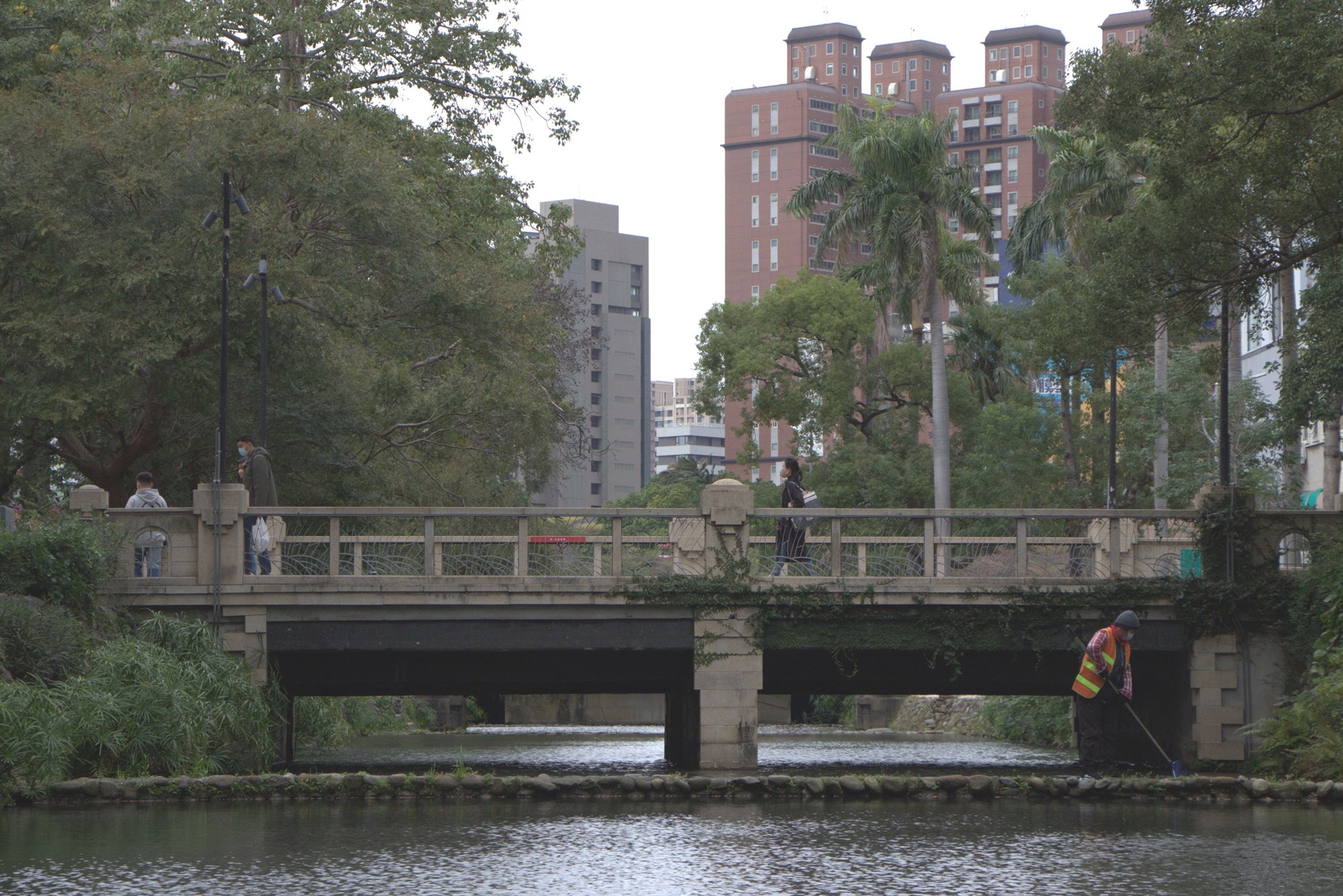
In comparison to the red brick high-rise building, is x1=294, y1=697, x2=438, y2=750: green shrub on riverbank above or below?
below

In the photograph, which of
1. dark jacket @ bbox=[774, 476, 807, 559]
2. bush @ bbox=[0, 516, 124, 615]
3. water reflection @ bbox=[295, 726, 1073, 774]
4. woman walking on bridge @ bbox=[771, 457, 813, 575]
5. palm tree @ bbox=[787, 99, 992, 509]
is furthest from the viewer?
palm tree @ bbox=[787, 99, 992, 509]

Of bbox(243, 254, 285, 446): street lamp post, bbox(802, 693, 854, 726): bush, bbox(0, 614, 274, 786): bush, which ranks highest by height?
bbox(243, 254, 285, 446): street lamp post

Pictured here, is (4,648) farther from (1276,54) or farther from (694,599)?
(1276,54)

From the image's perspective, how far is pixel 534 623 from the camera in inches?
930

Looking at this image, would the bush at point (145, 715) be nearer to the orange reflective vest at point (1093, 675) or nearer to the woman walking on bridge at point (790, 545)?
the woman walking on bridge at point (790, 545)

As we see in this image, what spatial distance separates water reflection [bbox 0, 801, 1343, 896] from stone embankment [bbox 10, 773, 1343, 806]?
1.45 feet

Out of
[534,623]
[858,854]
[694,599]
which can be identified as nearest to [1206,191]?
[694,599]

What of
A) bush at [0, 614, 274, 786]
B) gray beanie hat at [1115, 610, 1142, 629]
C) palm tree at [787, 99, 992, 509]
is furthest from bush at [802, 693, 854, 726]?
gray beanie hat at [1115, 610, 1142, 629]

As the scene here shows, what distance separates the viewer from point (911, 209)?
51000 millimetres

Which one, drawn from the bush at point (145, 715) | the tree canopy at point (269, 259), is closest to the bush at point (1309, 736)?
the bush at point (145, 715)

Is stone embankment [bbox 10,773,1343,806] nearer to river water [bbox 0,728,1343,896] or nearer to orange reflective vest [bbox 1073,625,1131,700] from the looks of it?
river water [bbox 0,728,1343,896]

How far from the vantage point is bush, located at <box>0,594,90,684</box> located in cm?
1891

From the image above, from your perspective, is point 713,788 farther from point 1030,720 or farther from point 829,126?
point 829,126

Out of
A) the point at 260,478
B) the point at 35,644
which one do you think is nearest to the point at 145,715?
the point at 35,644
